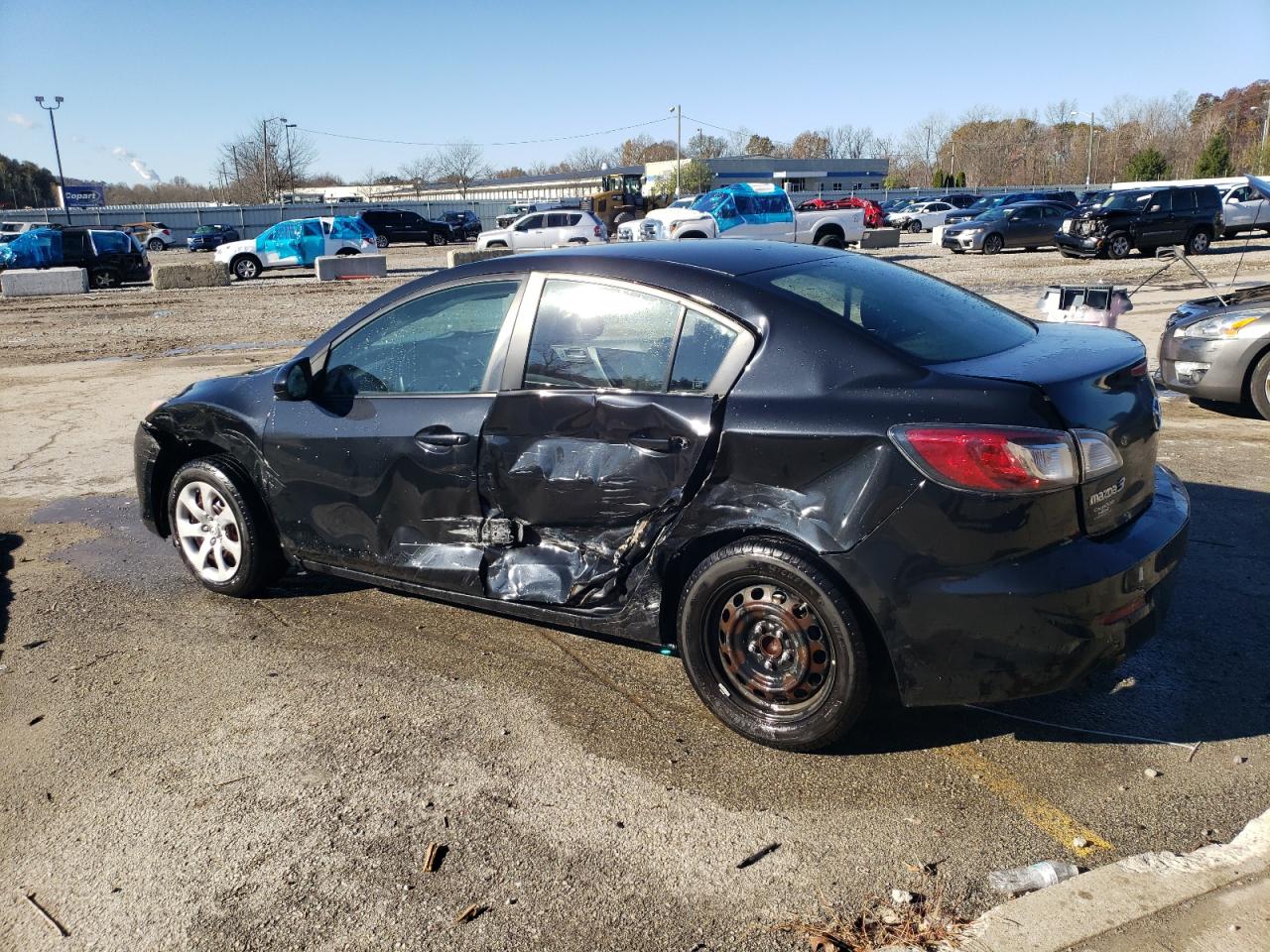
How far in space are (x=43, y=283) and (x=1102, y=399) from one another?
94.3 feet

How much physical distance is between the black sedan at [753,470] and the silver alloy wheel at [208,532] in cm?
37

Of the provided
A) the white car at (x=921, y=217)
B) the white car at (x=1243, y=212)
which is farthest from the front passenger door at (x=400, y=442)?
the white car at (x=921, y=217)

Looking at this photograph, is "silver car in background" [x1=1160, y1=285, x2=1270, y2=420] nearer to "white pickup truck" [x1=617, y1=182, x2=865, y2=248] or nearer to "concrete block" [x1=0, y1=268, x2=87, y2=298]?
"white pickup truck" [x1=617, y1=182, x2=865, y2=248]

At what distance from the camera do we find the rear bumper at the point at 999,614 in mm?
3000

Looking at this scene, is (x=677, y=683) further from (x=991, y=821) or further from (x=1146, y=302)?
(x=1146, y=302)

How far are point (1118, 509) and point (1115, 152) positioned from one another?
374 ft

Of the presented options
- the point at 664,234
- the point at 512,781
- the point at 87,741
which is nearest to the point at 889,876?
the point at 512,781

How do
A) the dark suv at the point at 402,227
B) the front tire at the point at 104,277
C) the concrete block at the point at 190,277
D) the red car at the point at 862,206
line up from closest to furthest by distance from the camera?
the concrete block at the point at 190,277
the front tire at the point at 104,277
the red car at the point at 862,206
the dark suv at the point at 402,227

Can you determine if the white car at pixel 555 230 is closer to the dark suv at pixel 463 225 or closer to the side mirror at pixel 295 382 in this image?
the dark suv at pixel 463 225

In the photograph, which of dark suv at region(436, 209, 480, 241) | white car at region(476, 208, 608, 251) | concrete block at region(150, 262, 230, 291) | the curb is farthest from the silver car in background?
dark suv at region(436, 209, 480, 241)

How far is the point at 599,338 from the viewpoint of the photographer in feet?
12.5

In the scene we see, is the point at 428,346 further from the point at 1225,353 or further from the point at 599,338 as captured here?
the point at 1225,353

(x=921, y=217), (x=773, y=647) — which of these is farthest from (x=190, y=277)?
(x=921, y=217)

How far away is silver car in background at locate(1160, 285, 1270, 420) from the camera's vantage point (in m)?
7.68
